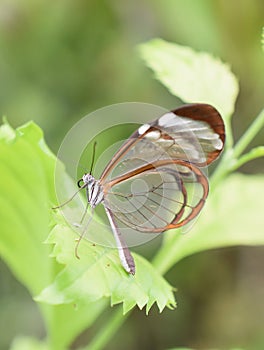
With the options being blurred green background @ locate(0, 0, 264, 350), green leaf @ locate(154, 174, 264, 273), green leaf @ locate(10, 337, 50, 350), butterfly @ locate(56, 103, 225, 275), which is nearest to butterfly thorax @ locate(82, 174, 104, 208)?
butterfly @ locate(56, 103, 225, 275)

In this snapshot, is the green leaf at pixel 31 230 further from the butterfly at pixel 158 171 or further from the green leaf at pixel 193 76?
the green leaf at pixel 193 76

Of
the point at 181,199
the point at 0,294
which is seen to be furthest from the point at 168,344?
the point at 181,199

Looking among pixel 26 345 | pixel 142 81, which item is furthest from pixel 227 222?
pixel 142 81

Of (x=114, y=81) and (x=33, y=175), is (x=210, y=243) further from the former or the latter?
(x=114, y=81)

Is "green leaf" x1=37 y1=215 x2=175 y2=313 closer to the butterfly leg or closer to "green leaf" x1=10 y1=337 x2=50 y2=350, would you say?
the butterfly leg

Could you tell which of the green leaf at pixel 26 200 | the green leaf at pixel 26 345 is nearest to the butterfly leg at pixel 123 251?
the green leaf at pixel 26 200

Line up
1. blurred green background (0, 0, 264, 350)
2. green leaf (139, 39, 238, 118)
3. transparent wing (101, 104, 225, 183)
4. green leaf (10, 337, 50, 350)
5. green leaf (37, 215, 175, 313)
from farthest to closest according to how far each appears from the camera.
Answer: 1. blurred green background (0, 0, 264, 350)
2. green leaf (10, 337, 50, 350)
3. green leaf (139, 39, 238, 118)
4. transparent wing (101, 104, 225, 183)
5. green leaf (37, 215, 175, 313)
